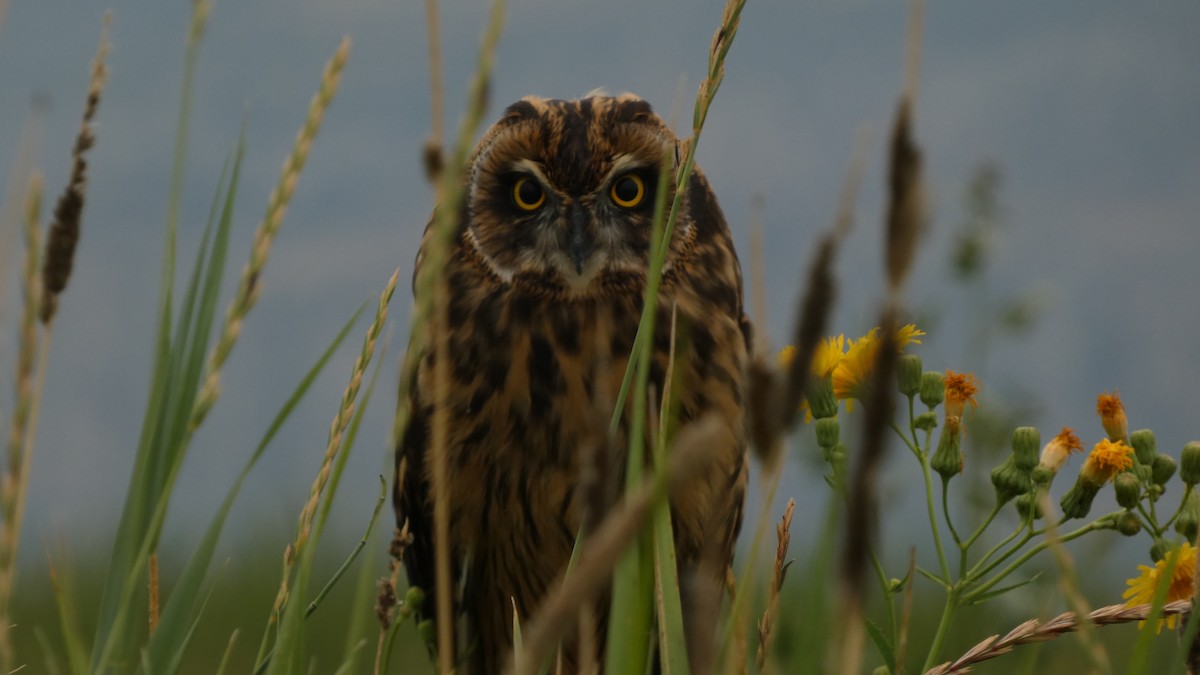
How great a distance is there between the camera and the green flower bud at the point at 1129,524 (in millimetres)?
1640

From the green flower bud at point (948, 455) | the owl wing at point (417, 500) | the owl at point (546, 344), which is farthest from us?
the owl wing at point (417, 500)

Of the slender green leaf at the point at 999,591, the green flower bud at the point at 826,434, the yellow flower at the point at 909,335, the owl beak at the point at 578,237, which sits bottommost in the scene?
the slender green leaf at the point at 999,591

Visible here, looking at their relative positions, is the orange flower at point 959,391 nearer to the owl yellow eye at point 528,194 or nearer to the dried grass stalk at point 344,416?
the dried grass stalk at point 344,416

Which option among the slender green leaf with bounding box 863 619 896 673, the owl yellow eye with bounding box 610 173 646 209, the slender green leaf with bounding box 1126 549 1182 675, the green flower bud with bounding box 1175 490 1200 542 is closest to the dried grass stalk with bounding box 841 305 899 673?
the slender green leaf with bounding box 1126 549 1182 675

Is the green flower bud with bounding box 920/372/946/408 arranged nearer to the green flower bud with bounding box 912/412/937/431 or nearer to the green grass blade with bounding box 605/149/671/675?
the green flower bud with bounding box 912/412/937/431

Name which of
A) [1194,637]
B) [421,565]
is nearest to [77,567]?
[421,565]

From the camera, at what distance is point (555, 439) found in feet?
8.61

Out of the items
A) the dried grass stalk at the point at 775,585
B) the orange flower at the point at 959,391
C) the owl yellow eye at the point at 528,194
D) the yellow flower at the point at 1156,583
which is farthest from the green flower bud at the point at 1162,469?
the owl yellow eye at the point at 528,194

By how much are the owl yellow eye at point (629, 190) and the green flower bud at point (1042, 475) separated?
1.33 metres

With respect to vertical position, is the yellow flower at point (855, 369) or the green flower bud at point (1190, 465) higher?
the yellow flower at point (855, 369)

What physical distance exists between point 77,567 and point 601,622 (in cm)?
471

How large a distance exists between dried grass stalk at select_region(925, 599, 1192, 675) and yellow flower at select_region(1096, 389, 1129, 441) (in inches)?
15.6

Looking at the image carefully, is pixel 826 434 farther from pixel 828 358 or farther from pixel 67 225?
pixel 67 225

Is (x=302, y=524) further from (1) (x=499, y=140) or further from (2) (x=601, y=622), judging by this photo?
(1) (x=499, y=140)
